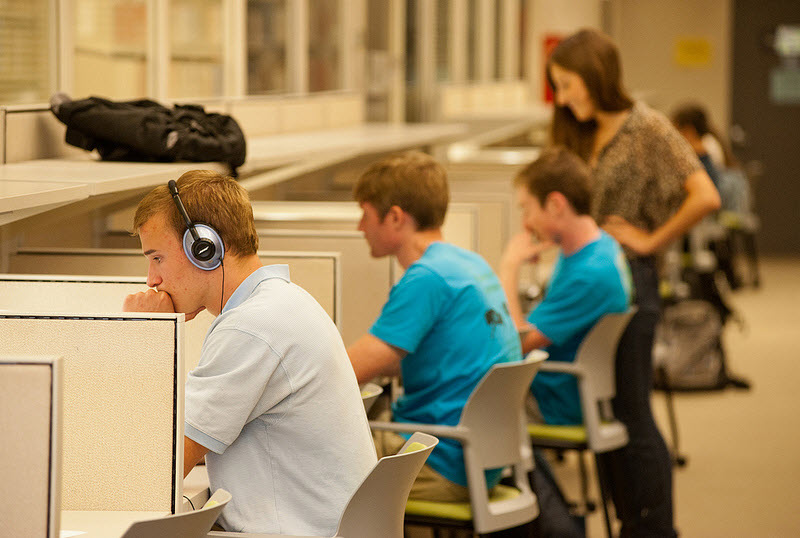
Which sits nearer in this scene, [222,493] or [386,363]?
[222,493]

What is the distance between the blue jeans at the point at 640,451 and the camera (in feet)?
9.95

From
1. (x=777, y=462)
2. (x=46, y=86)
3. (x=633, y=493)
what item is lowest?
(x=777, y=462)

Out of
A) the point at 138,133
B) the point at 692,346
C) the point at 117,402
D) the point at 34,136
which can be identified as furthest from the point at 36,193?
the point at 692,346

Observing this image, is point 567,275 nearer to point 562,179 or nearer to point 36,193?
point 562,179

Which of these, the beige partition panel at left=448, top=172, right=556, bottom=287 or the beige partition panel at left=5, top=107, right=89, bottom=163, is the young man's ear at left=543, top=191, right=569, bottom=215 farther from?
the beige partition panel at left=5, top=107, right=89, bottom=163

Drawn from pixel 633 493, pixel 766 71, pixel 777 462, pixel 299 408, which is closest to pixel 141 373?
pixel 299 408

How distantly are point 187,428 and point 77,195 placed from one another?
48 centimetres

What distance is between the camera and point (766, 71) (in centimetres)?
1083

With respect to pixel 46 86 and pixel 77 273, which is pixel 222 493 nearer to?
pixel 77 273

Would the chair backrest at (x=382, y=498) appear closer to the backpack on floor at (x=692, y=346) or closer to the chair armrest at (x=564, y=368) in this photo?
the chair armrest at (x=564, y=368)

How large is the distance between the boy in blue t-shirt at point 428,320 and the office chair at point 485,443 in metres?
0.05

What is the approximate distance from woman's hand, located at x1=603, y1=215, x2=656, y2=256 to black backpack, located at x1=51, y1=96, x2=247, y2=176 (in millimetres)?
1383

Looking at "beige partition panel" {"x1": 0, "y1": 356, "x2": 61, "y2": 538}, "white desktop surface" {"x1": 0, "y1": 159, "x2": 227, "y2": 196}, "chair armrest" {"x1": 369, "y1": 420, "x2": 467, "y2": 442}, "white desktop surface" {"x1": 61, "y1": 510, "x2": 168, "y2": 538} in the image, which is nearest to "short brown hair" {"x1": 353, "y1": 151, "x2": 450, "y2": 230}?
"white desktop surface" {"x1": 0, "y1": 159, "x2": 227, "y2": 196}

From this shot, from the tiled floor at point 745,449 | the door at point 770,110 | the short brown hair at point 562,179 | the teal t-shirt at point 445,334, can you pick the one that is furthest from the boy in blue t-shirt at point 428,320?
the door at point 770,110
